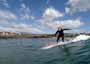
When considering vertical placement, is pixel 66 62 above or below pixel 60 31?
below

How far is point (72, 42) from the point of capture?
32.8 metres

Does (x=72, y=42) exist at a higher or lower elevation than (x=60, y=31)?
lower

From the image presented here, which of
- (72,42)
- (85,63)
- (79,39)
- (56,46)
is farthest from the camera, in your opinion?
(79,39)

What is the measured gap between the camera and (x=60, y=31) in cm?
3128

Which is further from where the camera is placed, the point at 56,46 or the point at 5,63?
the point at 56,46

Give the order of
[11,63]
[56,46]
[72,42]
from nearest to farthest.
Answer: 1. [11,63]
2. [56,46]
3. [72,42]

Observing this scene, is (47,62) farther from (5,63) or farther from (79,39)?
(79,39)

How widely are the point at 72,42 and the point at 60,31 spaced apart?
3347 millimetres

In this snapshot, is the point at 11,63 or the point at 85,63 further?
the point at 11,63

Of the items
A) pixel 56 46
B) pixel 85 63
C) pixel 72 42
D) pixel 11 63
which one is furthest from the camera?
pixel 72 42

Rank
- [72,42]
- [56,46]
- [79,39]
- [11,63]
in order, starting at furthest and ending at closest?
[79,39] → [72,42] → [56,46] → [11,63]

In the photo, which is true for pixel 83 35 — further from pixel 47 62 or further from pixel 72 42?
pixel 47 62

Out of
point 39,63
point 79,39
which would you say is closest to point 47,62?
point 39,63

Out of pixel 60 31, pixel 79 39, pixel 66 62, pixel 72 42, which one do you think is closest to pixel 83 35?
pixel 79 39
